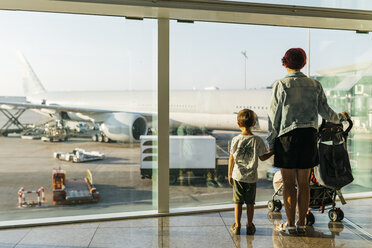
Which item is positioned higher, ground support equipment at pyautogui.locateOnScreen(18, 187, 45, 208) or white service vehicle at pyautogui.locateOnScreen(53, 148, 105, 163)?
white service vehicle at pyautogui.locateOnScreen(53, 148, 105, 163)

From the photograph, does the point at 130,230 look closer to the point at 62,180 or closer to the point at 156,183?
the point at 156,183

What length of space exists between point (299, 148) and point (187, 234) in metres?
1.26

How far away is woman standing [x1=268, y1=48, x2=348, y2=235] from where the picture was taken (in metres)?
2.82

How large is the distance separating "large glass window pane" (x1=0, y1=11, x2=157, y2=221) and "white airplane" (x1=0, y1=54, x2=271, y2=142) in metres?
0.02

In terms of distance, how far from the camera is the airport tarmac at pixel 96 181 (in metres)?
3.67

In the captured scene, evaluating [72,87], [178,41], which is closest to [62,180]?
[72,87]

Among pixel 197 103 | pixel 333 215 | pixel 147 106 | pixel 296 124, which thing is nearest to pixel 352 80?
pixel 333 215

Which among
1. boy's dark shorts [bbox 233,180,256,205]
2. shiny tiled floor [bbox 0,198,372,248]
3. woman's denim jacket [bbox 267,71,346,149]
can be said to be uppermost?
woman's denim jacket [bbox 267,71,346,149]

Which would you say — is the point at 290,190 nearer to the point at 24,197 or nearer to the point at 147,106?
the point at 147,106

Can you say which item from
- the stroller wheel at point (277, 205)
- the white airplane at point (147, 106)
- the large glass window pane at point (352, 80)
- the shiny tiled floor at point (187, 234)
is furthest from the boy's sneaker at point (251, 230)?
the large glass window pane at point (352, 80)

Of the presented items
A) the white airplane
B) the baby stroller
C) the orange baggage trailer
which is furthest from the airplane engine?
the baby stroller

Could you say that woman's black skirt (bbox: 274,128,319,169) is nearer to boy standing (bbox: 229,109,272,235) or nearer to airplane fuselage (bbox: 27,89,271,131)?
boy standing (bbox: 229,109,272,235)

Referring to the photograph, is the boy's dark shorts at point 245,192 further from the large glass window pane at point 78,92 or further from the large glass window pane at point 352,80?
the large glass window pane at point 352,80

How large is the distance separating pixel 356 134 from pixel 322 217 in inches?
70.4
